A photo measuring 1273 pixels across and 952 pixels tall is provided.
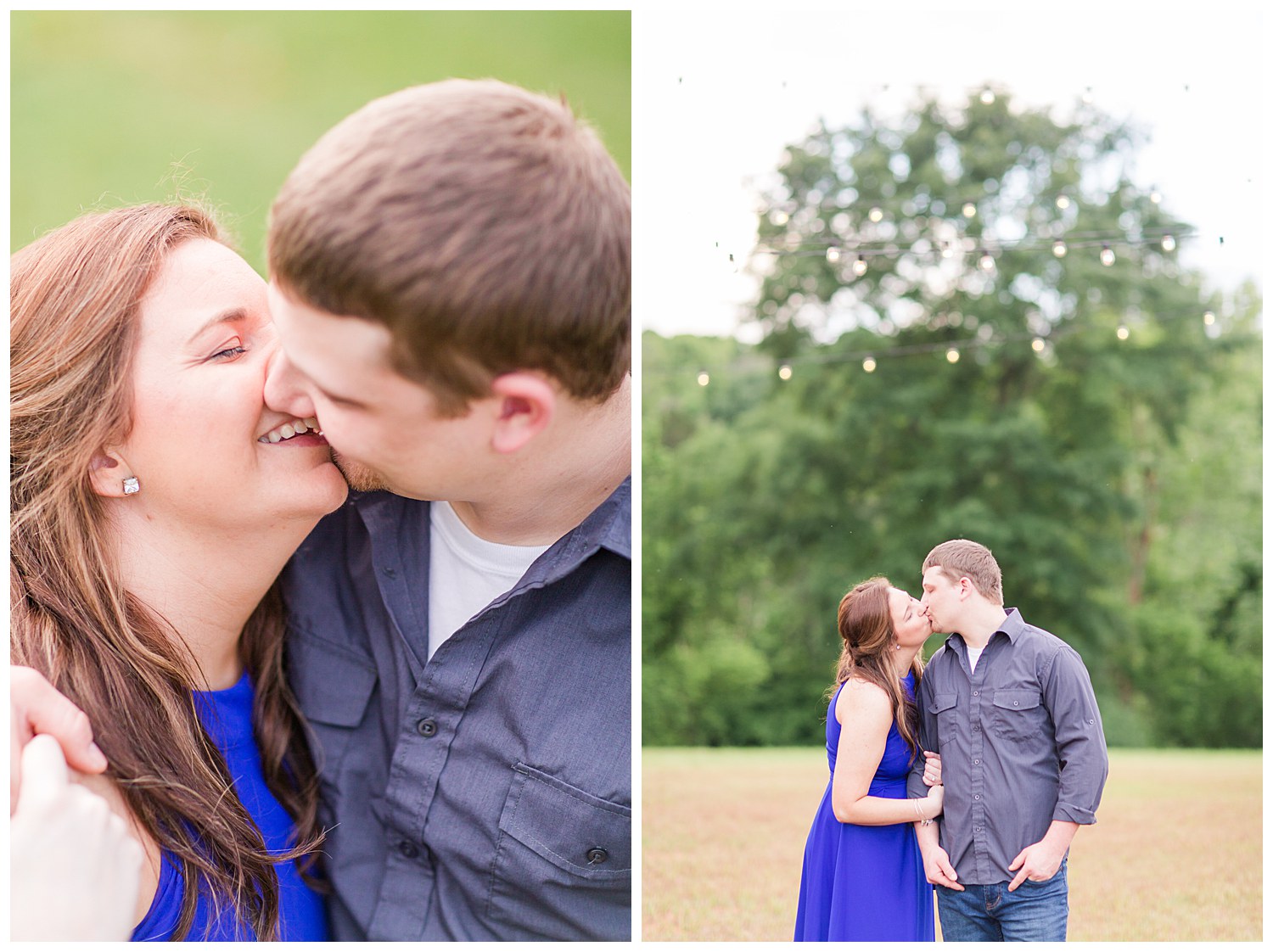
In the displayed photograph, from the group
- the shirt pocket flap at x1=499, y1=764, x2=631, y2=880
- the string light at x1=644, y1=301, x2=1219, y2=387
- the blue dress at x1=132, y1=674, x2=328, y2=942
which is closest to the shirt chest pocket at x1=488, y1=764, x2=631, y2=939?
the shirt pocket flap at x1=499, y1=764, x2=631, y2=880

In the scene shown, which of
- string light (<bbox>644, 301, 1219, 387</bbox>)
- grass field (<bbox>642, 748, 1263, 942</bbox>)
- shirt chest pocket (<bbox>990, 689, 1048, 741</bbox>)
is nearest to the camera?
shirt chest pocket (<bbox>990, 689, 1048, 741</bbox>)

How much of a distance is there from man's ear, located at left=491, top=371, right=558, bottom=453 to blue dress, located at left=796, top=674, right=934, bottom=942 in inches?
33.1

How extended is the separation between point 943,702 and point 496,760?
90 centimetres

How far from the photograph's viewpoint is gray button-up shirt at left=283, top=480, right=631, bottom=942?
2.04m

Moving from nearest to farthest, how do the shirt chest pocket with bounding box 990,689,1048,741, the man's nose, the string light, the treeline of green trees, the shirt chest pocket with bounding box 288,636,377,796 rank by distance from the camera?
the man's nose, the shirt chest pocket with bounding box 990,689,1048,741, the shirt chest pocket with bounding box 288,636,377,796, the treeline of green trees, the string light

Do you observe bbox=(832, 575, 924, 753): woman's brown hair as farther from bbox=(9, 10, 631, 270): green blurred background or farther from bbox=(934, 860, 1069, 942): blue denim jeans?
bbox=(9, 10, 631, 270): green blurred background

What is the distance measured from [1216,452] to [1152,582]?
1638mm

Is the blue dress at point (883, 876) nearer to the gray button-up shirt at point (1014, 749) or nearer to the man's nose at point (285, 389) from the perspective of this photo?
the gray button-up shirt at point (1014, 749)

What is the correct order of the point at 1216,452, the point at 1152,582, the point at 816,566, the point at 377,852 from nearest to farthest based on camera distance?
the point at 377,852 < the point at 816,566 < the point at 1152,582 < the point at 1216,452

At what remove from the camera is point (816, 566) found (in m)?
8.68

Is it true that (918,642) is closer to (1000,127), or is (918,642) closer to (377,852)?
(377,852)

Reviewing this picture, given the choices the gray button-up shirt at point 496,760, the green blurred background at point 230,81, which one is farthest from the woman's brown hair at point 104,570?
the green blurred background at point 230,81

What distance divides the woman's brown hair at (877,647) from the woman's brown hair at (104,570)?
1193mm

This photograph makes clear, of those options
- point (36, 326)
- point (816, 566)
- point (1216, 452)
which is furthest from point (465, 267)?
point (1216, 452)
